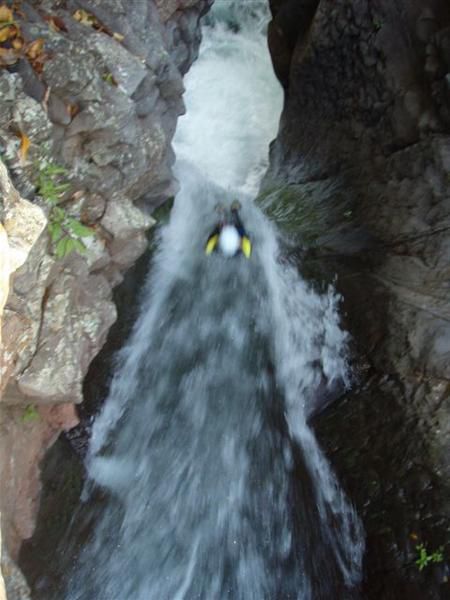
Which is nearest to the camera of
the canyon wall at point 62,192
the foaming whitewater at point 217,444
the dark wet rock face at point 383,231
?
the canyon wall at point 62,192

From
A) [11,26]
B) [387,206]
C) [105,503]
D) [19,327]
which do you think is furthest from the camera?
[387,206]

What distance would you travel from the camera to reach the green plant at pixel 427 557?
5.00 metres

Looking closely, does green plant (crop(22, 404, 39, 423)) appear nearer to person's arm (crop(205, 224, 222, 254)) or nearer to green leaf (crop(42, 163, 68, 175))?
green leaf (crop(42, 163, 68, 175))

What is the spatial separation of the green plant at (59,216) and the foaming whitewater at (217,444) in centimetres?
223

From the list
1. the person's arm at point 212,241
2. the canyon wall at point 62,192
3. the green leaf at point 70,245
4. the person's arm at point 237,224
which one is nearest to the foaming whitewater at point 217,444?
the person's arm at point 212,241

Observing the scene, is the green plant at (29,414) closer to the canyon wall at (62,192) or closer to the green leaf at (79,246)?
the canyon wall at (62,192)

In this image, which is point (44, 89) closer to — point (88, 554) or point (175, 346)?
point (175, 346)

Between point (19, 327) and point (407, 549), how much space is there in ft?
13.9

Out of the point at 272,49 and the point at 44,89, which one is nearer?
the point at 44,89

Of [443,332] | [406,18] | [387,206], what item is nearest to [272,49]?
[406,18]

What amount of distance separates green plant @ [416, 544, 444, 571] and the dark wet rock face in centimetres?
3

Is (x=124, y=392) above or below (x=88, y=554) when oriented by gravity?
above

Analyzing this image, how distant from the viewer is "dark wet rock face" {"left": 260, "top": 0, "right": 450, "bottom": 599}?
5480mm

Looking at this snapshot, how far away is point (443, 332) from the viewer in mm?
5973
